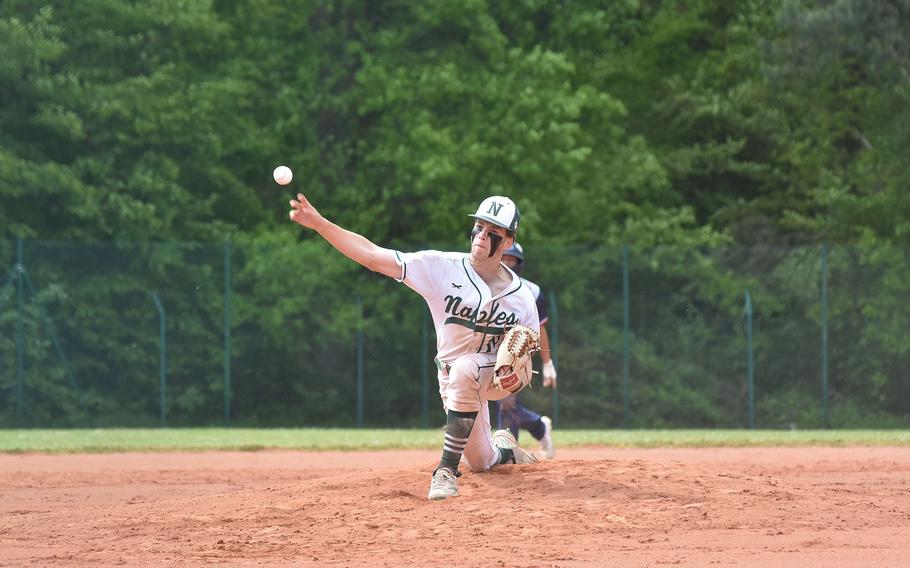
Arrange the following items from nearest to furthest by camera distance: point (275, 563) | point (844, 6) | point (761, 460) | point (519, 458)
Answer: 1. point (275, 563)
2. point (519, 458)
3. point (761, 460)
4. point (844, 6)

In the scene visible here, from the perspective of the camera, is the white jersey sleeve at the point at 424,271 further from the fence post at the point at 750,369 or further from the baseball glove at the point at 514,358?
the fence post at the point at 750,369

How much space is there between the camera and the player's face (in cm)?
917

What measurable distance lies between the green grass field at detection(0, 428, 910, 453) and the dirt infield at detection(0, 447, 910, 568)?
5579 millimetres

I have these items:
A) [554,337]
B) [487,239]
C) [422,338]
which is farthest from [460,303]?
[422,338]

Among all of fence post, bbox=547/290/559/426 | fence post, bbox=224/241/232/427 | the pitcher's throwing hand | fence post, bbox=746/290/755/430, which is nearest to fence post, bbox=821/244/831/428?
fence post, bbox=746/290/755/430

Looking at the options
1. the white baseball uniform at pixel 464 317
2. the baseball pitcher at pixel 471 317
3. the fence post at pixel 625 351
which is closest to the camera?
the baseball pitcher at pixel 471 317

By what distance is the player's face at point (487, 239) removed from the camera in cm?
917

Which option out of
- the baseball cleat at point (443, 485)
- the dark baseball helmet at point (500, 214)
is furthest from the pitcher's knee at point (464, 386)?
the dark baseball helmet at point (500, 214)

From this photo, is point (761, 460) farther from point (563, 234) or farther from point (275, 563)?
point (563, 234)

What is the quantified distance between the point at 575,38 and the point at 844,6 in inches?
260

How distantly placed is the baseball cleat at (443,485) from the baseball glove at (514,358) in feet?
2.13

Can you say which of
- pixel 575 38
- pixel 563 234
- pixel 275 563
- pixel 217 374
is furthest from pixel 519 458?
pixel 575 38

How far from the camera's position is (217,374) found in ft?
72.7

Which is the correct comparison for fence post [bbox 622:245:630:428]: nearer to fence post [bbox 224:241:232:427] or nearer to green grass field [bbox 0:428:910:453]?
green grass field [bbox 0:428:910:453]
